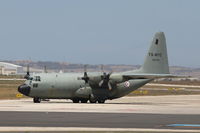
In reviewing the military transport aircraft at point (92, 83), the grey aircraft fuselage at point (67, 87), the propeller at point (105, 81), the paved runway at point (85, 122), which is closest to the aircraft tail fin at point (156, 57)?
the military transport aircraft at point (92, 83)

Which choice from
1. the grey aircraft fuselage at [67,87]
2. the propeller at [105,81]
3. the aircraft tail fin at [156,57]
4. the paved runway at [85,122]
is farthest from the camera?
the aircraft tail fin at [156,57]

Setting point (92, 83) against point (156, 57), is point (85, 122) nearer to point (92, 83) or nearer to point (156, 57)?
point (92, 83)

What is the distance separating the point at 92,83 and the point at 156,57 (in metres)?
8.47

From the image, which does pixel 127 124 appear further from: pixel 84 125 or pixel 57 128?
pixel 57 128

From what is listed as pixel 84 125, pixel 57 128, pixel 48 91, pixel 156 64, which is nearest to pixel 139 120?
pixel 84 125

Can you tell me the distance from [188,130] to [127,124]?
4.30 m

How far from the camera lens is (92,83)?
58875 mm

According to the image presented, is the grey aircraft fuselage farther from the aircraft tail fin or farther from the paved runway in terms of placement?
the paved runway

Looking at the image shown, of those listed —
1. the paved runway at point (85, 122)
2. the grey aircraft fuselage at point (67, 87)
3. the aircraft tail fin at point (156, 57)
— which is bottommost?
the paved runway at point (85, 122)

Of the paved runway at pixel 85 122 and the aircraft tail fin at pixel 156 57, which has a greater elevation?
the aircraft tail fin at pixel 156 57

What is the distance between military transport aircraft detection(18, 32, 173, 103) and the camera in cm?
A: 5741

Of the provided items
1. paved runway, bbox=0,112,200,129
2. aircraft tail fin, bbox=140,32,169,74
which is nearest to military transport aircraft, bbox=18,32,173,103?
aircraft tail fin, bbox=140,32,169,74

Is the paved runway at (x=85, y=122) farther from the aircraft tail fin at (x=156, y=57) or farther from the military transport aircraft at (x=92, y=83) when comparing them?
the aircraft tail fin at (x=156, y=57)

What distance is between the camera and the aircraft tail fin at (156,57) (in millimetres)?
62125
